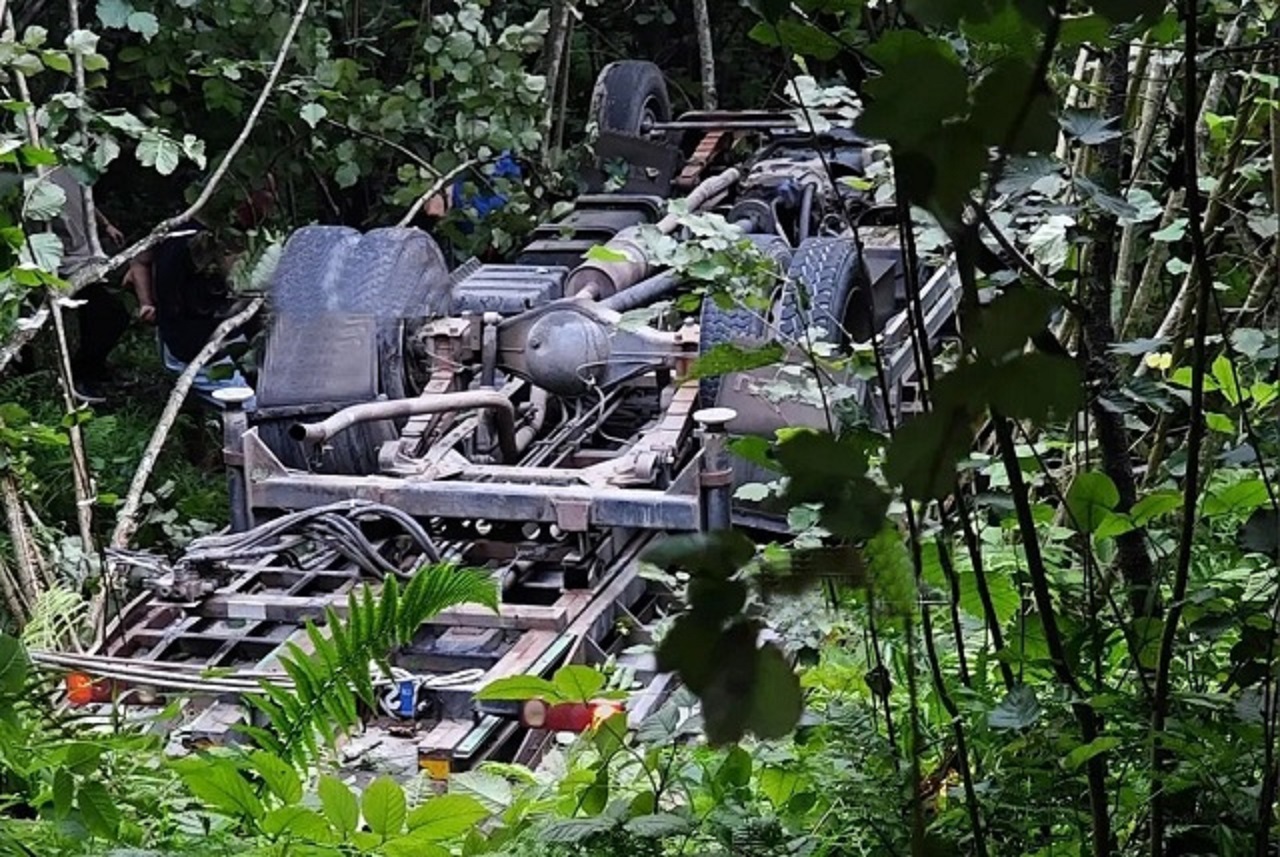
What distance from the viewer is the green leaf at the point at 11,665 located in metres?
2.00

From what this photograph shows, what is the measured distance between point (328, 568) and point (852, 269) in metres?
2.10

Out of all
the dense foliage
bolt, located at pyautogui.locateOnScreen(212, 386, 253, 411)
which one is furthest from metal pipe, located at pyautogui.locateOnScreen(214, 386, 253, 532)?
the dense foliage

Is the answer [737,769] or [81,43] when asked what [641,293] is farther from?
[737,769]

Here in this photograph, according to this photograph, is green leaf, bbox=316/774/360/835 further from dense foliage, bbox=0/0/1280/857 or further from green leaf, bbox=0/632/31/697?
green leaf, bbox=0/632/31/697

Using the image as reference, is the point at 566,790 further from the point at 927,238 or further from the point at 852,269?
the point at 852,269

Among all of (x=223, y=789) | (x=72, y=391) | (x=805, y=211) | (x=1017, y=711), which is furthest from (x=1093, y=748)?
(x=805, y=211)

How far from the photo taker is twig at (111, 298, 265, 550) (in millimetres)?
6141

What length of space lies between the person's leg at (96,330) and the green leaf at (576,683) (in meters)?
7.28

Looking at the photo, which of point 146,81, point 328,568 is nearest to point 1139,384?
point 328,568

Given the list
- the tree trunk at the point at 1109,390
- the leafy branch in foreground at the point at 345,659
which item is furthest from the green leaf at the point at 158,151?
the tree trunk at the point at 1109,390

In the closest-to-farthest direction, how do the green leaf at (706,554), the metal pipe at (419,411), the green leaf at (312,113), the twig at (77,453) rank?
1. the green leaf at (706,554)
2. the twig at (77,453)
3. the metal pipe at (419,411)
4. the green leaf at (312,113)

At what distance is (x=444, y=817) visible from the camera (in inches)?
76.4

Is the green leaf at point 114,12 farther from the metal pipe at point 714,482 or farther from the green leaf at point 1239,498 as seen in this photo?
the green leaf at point 1239,498

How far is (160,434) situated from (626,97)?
3029 millimetres
